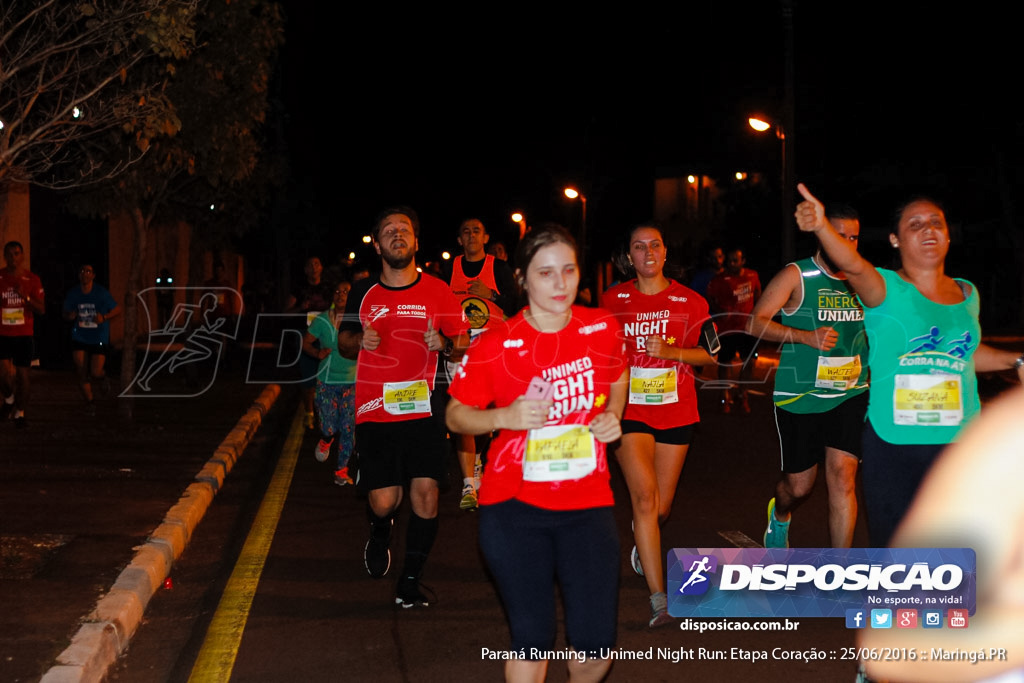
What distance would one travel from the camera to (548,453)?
4082 millimetres

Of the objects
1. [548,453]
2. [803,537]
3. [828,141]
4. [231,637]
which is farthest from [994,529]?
[828,141]

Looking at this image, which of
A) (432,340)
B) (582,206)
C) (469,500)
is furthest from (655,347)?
(582,206)

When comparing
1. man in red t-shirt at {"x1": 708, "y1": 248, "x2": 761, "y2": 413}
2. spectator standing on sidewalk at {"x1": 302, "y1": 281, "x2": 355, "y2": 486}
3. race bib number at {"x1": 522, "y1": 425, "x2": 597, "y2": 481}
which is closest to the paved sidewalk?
spectator standing on sidewalk at {"x1": 302, "y1": 281, "x2": 355, "y2": 486}

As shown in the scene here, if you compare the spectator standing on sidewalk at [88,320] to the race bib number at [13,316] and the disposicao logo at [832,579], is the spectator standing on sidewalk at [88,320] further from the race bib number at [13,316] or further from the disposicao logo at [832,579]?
the disposicao logo at [832,579]

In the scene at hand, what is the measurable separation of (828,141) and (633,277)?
34.8 m

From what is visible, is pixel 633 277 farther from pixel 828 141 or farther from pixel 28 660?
pixel 828 141

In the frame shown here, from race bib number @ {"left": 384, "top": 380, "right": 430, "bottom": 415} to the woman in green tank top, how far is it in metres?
2.75

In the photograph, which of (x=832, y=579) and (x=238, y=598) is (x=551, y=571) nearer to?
(x=832, y=579)

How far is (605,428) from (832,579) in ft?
5.08

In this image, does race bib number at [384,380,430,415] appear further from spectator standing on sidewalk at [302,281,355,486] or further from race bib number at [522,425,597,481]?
spectator standing on sidewalk at [302,281,355,486]

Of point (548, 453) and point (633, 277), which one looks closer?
point (548, 453)

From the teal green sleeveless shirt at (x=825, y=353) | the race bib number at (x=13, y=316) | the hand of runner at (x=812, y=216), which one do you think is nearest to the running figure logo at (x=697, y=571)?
the hand of runner at (x=812, y=216)

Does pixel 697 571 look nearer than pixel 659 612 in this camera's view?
Yes

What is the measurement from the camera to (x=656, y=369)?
6.54 m
